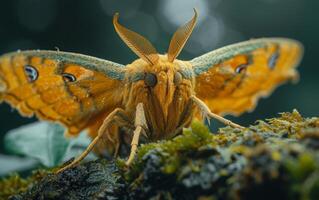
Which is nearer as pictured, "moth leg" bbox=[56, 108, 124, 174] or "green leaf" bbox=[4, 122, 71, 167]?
"moth leg" bbox=[56, 108, 124, 174]

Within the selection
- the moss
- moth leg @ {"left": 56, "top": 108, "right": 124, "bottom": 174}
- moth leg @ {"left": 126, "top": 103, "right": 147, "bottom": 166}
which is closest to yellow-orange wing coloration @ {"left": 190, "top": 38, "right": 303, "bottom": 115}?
moth leg @ {"left": 126, "top": 103, "right": 147, "bottom": 166}

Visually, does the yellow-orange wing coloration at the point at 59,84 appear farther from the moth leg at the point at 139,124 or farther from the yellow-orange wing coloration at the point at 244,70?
the yellow-orange wing coloration at the point at 244,70

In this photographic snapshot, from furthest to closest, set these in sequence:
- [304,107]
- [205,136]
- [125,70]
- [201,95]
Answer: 1. [304,107]
2. [201,95]
3. [125,70]
4. [205,136]

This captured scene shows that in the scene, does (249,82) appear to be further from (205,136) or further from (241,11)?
(241,11)

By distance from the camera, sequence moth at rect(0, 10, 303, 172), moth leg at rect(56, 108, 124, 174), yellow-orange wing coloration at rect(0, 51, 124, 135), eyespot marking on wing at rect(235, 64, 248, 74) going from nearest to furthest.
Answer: moth leg at rect(56, 108, 124, 174), moth at rect(0, 10, 303, 172), yellow-orange wing coloration at rect(0, 51, 124, 135), eyespot marking on wing at rect(235, 64, 248, 74)

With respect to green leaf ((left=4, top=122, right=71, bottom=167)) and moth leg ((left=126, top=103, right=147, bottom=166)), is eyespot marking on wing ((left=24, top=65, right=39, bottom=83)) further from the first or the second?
green leaf ((left=4, top=122, right=71, bottom=167))

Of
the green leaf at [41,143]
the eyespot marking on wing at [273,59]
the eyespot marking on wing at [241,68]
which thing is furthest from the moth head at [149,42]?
the green leaf at [41,143]

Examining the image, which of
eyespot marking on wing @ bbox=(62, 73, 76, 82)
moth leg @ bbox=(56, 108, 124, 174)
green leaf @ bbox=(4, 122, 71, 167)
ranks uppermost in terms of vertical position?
eyespot marking on wing @ bbox=(62, 73, 76, 82)

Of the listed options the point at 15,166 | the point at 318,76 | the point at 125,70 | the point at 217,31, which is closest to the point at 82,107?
the point at 125,70

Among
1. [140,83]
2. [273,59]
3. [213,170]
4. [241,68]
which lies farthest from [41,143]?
[213,170]
